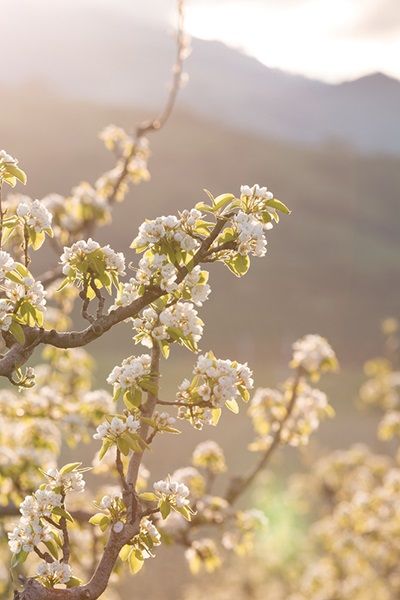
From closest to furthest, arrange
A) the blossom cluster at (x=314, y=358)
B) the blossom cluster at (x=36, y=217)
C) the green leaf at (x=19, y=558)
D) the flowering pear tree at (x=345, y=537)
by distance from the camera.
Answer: the green leaf at (x=19, y=558)
the blossom cluster at (x=36, y=217)
the blossom cluster at (x=314, y=358)
the flowering pear tree at (x=345, y=537)

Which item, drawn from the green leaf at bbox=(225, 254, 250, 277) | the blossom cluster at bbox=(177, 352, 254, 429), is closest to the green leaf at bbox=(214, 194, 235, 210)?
the green leaf at bbox=(225, 254, 250, 277)

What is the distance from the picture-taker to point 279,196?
247 feet

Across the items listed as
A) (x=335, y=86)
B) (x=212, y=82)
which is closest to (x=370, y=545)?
(x=212, y=82)

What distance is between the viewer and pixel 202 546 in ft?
18.2

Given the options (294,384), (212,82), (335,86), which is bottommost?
(294,384)

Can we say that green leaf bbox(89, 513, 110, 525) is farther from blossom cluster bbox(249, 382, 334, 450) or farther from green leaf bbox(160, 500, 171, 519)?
blossom cluster bbox(249, 382, 334, 450)

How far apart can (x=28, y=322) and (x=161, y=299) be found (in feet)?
1.75

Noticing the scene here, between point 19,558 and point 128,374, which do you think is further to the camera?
point 128,374

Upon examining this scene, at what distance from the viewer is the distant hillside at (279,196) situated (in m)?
45.3

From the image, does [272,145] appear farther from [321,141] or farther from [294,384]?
[294,384]

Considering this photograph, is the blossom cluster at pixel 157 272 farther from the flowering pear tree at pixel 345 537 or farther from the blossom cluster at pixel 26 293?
the flowering pear tree at pixel 345 537

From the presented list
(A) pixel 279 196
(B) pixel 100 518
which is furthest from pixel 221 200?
(A) pixel 279 196

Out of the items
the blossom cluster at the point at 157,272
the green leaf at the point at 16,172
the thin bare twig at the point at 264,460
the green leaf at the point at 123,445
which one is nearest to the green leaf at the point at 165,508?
the green leaf at the point at 123,445

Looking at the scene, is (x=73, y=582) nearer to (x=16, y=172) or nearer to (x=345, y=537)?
(x=16, y=172)
